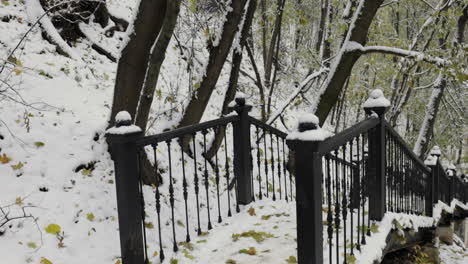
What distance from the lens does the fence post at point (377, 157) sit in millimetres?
4059

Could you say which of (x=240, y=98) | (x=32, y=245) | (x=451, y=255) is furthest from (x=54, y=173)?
(x=451, y=255)

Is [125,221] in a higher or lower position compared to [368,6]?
lower

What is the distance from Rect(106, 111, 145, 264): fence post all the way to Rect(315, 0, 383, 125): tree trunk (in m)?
4.85

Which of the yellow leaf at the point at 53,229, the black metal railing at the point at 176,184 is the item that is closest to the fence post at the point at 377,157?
the black metal railing at the point at 176,184

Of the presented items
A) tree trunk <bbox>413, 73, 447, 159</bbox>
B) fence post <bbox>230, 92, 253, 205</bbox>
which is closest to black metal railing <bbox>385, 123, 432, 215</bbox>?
fence post <bbox>230, 92, 253, 205</bbox>

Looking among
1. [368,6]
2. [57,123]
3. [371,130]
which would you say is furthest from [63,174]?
[368,6]

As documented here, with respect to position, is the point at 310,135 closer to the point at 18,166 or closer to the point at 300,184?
the point at 300,184

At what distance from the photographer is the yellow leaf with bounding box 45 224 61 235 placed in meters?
3.77

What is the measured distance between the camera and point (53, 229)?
12.5 feet

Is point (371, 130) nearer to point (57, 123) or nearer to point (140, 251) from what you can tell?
point (140, 251)

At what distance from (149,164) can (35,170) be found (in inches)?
55.9

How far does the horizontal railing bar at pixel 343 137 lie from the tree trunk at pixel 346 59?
3.46 metres

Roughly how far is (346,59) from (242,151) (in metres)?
3.25

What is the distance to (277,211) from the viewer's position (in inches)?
206
